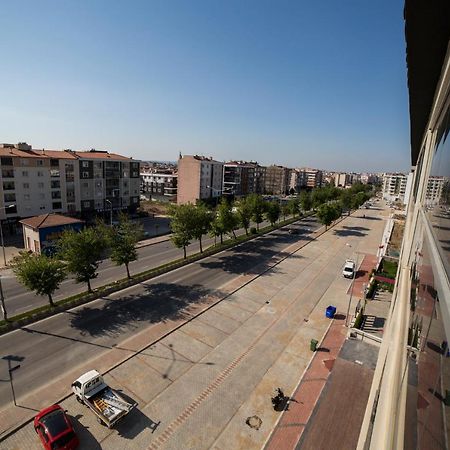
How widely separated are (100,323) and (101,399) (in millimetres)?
7844

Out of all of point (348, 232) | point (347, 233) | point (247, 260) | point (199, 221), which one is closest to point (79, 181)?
point (199, 221)

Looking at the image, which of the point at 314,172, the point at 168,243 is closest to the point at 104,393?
the point at 168,243

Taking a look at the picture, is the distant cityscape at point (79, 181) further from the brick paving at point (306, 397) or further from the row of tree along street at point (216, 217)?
the brick paving at point (306, 397)

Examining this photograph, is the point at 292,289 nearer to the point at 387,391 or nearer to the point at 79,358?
the point at 79,358

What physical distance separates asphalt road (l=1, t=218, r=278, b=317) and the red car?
469 inches

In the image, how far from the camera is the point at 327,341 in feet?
66.6

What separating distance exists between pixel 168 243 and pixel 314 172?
438 feet

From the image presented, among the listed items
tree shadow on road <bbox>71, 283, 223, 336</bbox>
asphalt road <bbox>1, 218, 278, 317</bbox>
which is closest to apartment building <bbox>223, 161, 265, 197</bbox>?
asphalt road <bbox>1, 218, 278, 317</bbox>

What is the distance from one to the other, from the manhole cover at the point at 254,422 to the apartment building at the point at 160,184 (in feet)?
267

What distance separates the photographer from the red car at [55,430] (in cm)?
1209

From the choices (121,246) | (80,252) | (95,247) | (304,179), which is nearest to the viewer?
(80,252)

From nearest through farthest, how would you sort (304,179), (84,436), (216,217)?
(84,436), (216,217), (304,179)

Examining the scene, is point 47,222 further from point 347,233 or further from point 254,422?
point 347,233

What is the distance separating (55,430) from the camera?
12367 mm
